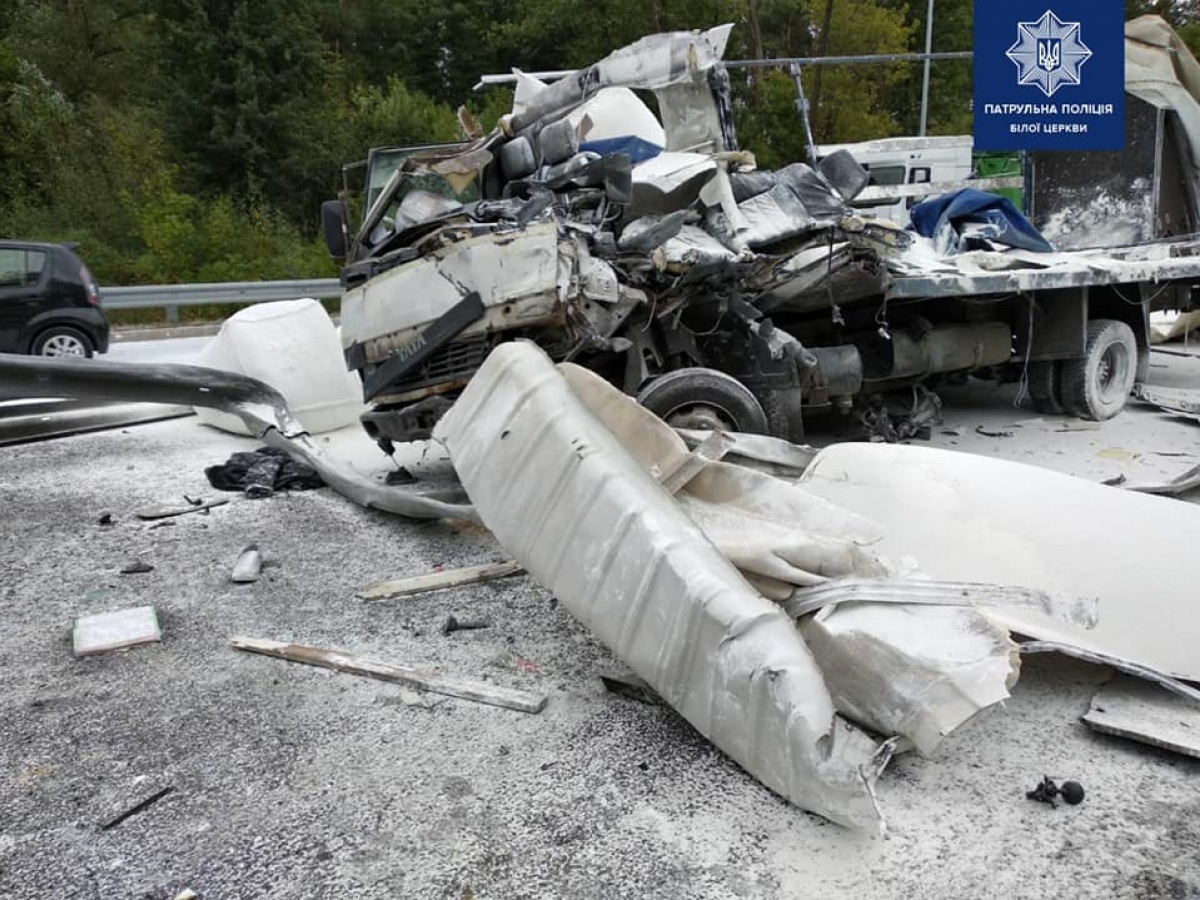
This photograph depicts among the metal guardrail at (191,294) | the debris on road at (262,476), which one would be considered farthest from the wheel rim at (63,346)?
the debris on road at (262,476)

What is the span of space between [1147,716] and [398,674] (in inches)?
92.0

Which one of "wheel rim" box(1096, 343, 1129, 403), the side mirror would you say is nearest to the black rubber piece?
the side mirror

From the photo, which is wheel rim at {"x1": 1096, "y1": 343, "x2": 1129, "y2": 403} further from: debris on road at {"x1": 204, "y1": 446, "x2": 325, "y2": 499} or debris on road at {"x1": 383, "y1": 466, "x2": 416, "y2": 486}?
debris on road at {"x1": 204, "y1": 446, "x2": 325, "y2": 499}

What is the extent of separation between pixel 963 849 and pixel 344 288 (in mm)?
4524

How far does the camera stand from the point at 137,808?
2344 millimetres

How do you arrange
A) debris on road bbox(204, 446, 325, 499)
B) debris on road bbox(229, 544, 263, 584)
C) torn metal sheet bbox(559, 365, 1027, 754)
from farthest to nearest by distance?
debris on road bbox(204, 446, 325, 499)
debris on road bbox(229, 544, 263, 584)
torn metal sheet bbox(559, 365, 1027, 754)

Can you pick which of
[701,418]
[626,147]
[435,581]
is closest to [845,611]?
[435,581]

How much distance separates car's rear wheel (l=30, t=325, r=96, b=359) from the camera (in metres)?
9.87

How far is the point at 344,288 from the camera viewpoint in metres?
5.39

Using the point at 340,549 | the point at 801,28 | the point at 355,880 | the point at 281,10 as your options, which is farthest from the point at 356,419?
the point at 801,28

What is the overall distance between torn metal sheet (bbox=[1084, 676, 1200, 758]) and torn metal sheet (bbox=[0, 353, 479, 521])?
4100 mm

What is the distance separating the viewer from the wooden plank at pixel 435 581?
3773 mm

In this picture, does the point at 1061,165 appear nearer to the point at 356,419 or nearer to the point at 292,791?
the point at 356,419

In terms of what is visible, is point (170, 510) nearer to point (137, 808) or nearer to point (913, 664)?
point (137, 808)
